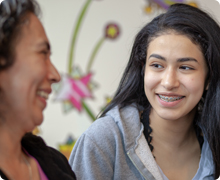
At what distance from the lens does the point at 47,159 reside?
3.12ft

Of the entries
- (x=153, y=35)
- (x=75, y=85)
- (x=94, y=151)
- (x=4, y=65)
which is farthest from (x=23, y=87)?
(x=75, y=85)

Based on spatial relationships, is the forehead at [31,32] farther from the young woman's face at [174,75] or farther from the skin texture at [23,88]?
the young woman's face at [174,75]

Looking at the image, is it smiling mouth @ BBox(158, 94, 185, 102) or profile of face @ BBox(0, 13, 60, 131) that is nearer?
profile of face @ BBox(0, 13, 60, 131)

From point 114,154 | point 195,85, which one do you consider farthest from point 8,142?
point 195,85

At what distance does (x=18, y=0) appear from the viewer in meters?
0.80

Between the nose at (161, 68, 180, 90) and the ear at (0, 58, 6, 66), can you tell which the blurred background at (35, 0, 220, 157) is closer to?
→ the nose at (161, 68, 180, 90)

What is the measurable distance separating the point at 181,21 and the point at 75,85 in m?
1.64

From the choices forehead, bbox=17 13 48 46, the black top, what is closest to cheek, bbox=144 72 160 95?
the black top

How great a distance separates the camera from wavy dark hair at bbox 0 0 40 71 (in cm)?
73

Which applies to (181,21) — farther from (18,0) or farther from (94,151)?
(18,0)

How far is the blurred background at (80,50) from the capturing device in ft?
9.50

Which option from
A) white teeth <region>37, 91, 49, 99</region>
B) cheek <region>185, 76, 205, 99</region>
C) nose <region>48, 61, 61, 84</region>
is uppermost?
nose <region>48, 61, 61, 84</region>

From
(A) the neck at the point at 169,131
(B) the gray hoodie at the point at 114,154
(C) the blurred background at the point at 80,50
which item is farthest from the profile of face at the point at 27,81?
(C) the blurred background at the point at 80,50

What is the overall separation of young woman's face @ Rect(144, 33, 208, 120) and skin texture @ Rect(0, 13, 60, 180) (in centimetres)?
68
